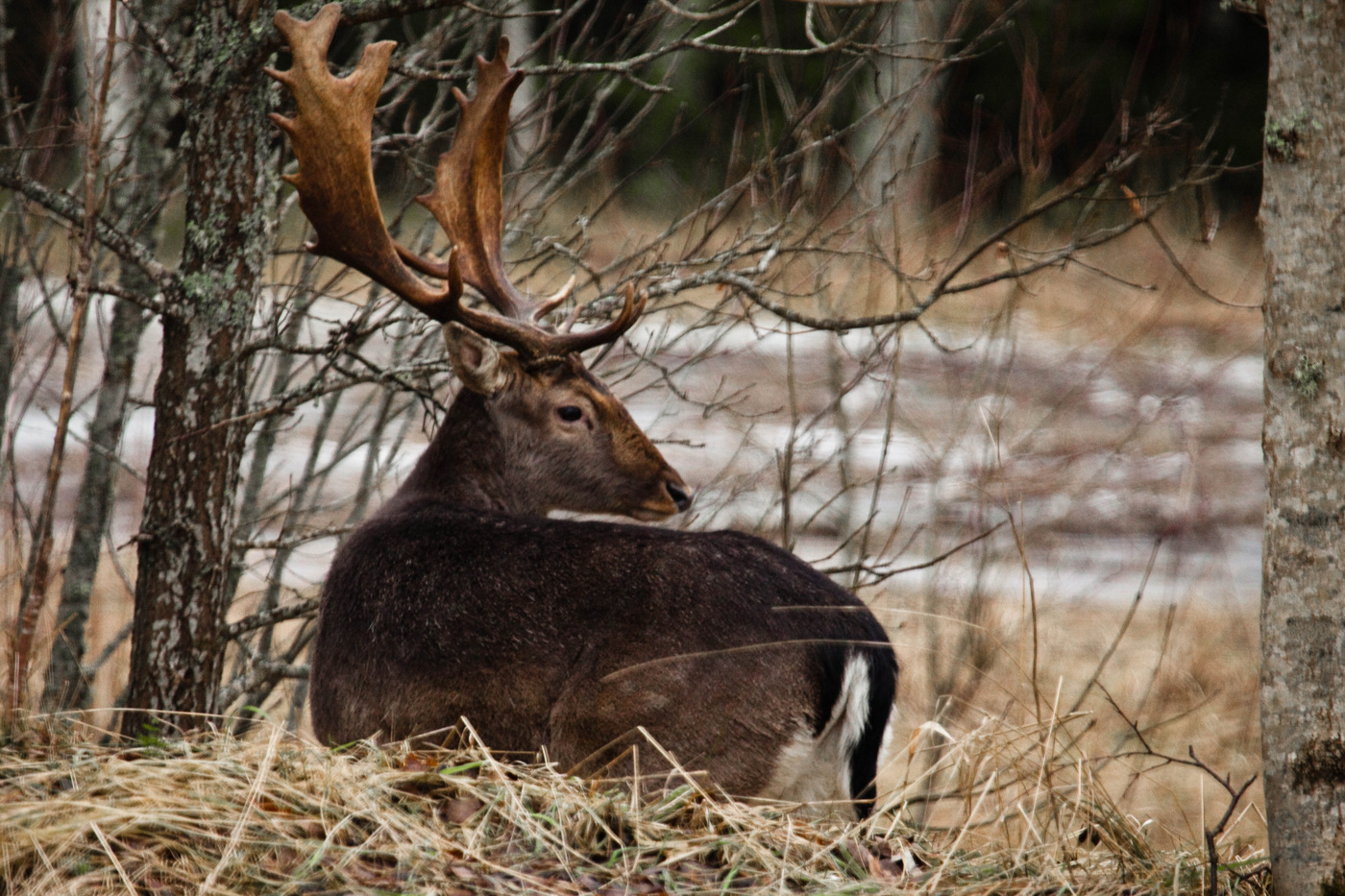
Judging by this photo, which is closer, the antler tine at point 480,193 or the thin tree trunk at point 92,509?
the antler tine at point 480,193

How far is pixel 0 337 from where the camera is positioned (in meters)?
6.01

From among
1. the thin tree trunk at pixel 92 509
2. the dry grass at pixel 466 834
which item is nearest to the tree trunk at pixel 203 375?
the dry grass at pixel 466 834

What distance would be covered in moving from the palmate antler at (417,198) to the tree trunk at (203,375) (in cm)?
18

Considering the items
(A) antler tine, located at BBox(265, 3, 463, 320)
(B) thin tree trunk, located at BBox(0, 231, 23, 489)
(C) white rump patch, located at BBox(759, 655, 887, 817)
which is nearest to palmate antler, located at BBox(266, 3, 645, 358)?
(A) antler tine, located at BBox(265, 3, 463, 320)

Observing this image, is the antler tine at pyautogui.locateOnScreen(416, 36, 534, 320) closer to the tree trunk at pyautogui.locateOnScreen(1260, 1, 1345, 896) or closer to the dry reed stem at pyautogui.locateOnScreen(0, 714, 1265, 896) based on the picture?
the dry reed stem at pyautogui.locateOnScreen(0, 714, 1265, 896)

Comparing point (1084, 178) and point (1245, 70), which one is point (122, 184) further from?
point (1245, 70)

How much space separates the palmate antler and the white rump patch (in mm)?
1446

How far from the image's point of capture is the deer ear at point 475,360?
4699 mm

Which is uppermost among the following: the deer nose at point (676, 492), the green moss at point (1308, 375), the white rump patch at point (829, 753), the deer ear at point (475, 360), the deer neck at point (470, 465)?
A: the deer ear at point (475, 360)

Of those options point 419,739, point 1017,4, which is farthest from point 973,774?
point 1017,4

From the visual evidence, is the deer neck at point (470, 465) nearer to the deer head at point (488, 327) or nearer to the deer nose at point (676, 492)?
the deer head at point (488, 327)

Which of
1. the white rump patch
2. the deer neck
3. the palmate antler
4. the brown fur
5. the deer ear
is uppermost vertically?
the palmate antler

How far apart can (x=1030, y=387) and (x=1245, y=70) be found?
473 centimetres

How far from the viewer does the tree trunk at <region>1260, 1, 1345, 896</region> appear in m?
2.81
